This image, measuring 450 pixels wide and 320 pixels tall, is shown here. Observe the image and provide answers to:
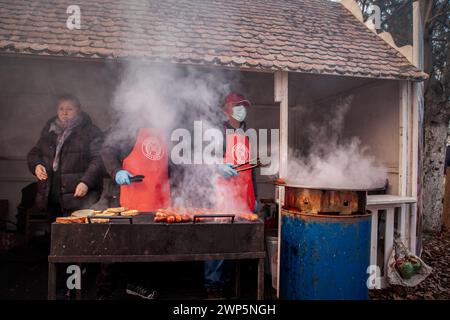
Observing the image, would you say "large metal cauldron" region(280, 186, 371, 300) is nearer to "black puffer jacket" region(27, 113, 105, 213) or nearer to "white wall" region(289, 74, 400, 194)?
"white wall" region(289, 74, 400, 194)

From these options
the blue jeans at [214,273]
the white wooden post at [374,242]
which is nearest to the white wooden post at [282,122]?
the blue jeans at [214,273]

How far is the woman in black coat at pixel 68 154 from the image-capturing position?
429 centimetres

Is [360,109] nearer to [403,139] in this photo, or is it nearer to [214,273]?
[403,139]

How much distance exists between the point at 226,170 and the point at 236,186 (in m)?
0.31

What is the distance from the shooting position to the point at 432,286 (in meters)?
4.61

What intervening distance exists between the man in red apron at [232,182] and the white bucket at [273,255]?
0.47m

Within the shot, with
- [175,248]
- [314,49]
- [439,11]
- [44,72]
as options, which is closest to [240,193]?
[175,248]

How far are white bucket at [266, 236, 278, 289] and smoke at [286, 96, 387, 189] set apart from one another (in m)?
0.82

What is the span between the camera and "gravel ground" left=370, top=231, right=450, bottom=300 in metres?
4.25

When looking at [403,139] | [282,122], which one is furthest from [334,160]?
[282,122]

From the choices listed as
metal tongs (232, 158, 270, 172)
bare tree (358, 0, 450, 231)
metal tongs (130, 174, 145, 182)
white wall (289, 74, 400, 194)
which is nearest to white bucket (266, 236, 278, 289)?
metal tongs (232, 158, 270, 172)
